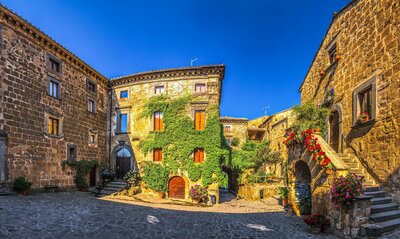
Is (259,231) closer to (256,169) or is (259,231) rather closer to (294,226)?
(294,226)

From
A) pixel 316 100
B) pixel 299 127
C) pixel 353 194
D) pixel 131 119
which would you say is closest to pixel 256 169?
pixel 316 100

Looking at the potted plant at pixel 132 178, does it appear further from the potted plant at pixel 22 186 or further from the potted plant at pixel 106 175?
the potted plant at pixel 22 186

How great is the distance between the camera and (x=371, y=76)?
8.22 meters

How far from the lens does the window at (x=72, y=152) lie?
15352 mm

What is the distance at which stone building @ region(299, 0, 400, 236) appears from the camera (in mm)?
7098

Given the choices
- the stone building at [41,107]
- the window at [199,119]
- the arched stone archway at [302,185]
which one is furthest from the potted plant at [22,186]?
the arched stone archway at [302,185]

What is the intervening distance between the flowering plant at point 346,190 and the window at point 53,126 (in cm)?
1627

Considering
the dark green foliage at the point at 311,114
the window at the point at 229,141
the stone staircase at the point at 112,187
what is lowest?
the stone staircase at the point at 112,187

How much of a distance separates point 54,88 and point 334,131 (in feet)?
59.0

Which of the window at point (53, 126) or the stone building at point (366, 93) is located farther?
the window at point (53, 126)

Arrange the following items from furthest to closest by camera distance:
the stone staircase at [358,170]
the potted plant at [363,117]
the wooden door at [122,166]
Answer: the wooden door at [122,166], the potted plant at [363,117], the stone staircase at [358,170]

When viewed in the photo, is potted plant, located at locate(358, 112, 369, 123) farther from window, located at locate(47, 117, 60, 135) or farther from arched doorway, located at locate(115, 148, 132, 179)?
window, located at locate(47, 117, 60, 135)

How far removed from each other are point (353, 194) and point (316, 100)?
8368 mm

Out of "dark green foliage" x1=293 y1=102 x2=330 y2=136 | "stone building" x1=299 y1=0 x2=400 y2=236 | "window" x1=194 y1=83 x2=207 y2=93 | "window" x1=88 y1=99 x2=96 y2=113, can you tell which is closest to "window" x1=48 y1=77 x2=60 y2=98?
"window" x1=88 y1=99 x2=96 y2=113
